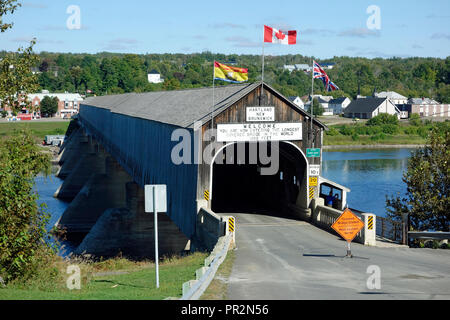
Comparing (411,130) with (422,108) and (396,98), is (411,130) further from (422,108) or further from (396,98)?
(396,98)

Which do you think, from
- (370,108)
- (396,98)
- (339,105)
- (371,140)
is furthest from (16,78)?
(396,98)

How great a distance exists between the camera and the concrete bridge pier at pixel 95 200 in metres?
50.7

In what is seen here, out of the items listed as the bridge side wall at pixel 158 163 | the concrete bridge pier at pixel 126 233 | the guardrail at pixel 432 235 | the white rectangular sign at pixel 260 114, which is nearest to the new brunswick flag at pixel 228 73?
the white rectangular sign at pixel 260 114

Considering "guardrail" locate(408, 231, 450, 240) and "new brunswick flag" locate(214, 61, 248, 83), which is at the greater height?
"new brunswick flag" locate(214, 61, 248, 83)

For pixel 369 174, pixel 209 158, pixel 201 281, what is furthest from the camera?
pixel 369 174

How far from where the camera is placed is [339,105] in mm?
156750

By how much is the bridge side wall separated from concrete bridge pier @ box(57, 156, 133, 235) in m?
8.75

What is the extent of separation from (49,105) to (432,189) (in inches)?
5471

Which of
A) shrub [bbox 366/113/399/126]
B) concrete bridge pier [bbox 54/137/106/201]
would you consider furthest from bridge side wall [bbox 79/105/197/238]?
shrub [bbox 366/113/399/126]

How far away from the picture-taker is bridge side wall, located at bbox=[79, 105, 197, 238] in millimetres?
24500

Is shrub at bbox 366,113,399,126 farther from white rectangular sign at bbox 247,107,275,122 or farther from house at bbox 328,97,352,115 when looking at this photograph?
white rectangular sign at bbox 247,107,275,122
